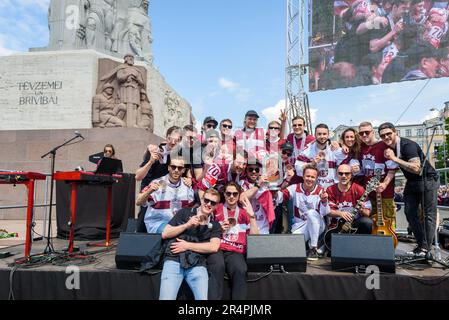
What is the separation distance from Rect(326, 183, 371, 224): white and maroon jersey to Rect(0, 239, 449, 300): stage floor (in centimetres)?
90

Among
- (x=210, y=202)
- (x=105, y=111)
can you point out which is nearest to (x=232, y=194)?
(x=210, y=202)

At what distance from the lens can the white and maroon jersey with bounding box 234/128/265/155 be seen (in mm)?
5398

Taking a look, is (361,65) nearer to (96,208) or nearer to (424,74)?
(424,74)

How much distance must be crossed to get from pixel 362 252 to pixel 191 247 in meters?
1.83

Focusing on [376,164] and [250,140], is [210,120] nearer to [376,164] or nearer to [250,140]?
[250,140]

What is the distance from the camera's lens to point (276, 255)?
11.9 feet

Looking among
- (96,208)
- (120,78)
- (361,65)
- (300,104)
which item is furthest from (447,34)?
(96,208)

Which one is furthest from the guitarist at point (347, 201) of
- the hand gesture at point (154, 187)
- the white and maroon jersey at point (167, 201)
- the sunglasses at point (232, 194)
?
the hand gesture at point (154, 187)

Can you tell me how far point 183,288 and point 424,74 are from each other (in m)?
19.2

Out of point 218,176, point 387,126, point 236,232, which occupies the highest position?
point 387,126

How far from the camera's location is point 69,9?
12992mm

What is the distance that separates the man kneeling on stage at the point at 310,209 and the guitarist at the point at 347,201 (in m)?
0.16

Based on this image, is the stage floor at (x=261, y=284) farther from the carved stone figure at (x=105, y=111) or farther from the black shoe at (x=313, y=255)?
the carved stone figure at (x=105, y=111)

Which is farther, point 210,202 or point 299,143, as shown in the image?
point 299,143
